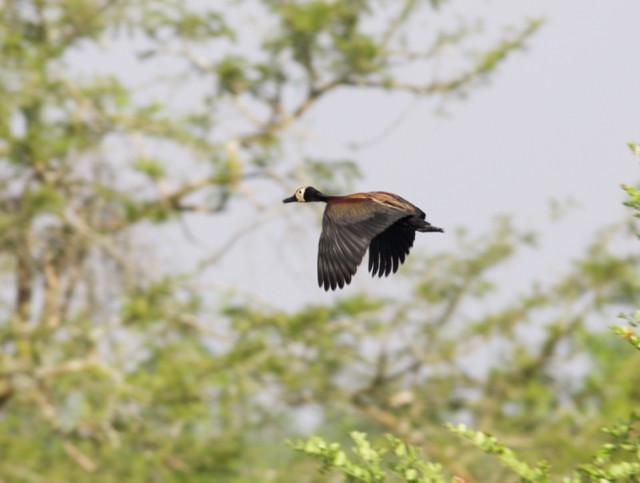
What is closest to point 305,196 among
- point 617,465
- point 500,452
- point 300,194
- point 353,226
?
point 300,194

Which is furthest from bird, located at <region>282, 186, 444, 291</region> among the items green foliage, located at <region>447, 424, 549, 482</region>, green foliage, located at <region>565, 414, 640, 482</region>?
green foliage, located at <region>565, 414, 640, 482</region>

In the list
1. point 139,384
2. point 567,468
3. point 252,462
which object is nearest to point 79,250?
point 139,384

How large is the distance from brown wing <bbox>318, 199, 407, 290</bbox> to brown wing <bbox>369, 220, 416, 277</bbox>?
720mm

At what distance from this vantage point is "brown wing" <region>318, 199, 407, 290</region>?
4.53 metres

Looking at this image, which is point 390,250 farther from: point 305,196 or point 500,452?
point 500,452

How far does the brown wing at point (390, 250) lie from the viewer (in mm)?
5555

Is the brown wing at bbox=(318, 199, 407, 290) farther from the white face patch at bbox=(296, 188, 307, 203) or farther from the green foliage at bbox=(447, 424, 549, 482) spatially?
the green foliage at bbox=(447, 424, 549, 482)

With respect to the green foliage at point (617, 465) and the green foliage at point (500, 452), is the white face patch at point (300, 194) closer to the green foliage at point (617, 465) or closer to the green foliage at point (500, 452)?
the green foliage at point (500, 452)

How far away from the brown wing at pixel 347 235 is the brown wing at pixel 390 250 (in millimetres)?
720

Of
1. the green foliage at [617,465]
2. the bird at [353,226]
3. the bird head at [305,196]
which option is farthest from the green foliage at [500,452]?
the bird head at [305,196]

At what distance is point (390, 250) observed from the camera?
5605mm

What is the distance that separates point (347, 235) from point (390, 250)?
0.98 m

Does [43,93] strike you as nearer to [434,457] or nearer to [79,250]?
[79,250]

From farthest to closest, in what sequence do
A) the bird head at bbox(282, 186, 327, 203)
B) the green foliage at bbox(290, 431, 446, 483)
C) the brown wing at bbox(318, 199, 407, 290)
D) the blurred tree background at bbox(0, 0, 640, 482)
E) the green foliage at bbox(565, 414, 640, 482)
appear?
1. the blurred tree background at bbox(0, 0, 640, 482)
2. the bird head at bbox(282, 186, 327, 203)
3. the brown wing at bbox(318, 199, 407, 290)
4. the green foliage at bbox(290, 431, 446, 483)
5. the green foliage at bbox(565, 414, 640, 482)
